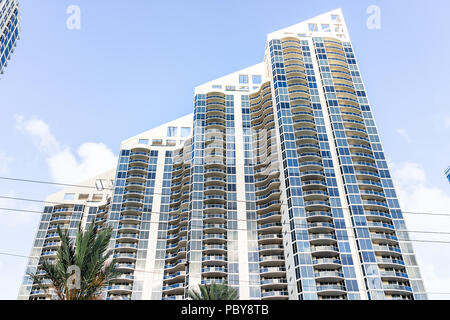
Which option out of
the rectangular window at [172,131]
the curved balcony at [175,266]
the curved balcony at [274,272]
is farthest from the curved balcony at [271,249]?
the rectangular window at [172,131]

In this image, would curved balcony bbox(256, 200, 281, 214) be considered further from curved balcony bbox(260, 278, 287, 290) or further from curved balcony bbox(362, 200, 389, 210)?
curved balcony bbox(362, 200, 389, 210)

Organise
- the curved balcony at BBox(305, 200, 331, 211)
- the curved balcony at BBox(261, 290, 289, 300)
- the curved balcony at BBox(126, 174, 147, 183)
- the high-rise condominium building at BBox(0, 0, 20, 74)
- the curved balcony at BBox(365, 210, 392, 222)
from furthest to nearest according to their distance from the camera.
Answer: the high-rise condominium building at BBox(0, 0, 20, 74) → the curved balcony at BBox(126, 174, 147, 183) → the curved balcony at BBox(305, 200, 331, 211) → the curved balcony at BBox(365, 210, 392, 222) → the curved balcony at BBox(261, 290, 289, 300)

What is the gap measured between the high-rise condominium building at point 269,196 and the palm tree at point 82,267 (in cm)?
5407

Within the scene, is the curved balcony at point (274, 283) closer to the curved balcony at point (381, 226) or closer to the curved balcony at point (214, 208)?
the curved balcony at point (214, 208)

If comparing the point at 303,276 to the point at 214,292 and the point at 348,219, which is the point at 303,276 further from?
the point at 214,292

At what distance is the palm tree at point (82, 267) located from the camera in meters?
15.7

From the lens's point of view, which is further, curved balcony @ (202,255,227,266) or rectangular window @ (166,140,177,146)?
rectangular window @ (166,140,177,146)

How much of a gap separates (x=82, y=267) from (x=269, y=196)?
73.1m

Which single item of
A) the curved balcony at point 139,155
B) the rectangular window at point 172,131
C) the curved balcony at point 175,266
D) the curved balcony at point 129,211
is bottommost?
the curved balcony at point 175,266

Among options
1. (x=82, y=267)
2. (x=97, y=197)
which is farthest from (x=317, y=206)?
(x=97, y=197)

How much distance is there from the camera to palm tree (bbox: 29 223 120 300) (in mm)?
15656

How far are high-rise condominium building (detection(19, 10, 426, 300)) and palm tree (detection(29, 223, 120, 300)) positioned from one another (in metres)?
54.1

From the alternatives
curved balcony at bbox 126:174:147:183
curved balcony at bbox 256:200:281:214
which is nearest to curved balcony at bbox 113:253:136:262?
curved balcony at bbox 126:174:147:183

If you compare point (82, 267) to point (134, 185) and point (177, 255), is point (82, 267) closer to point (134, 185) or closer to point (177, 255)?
point (177, 255)
